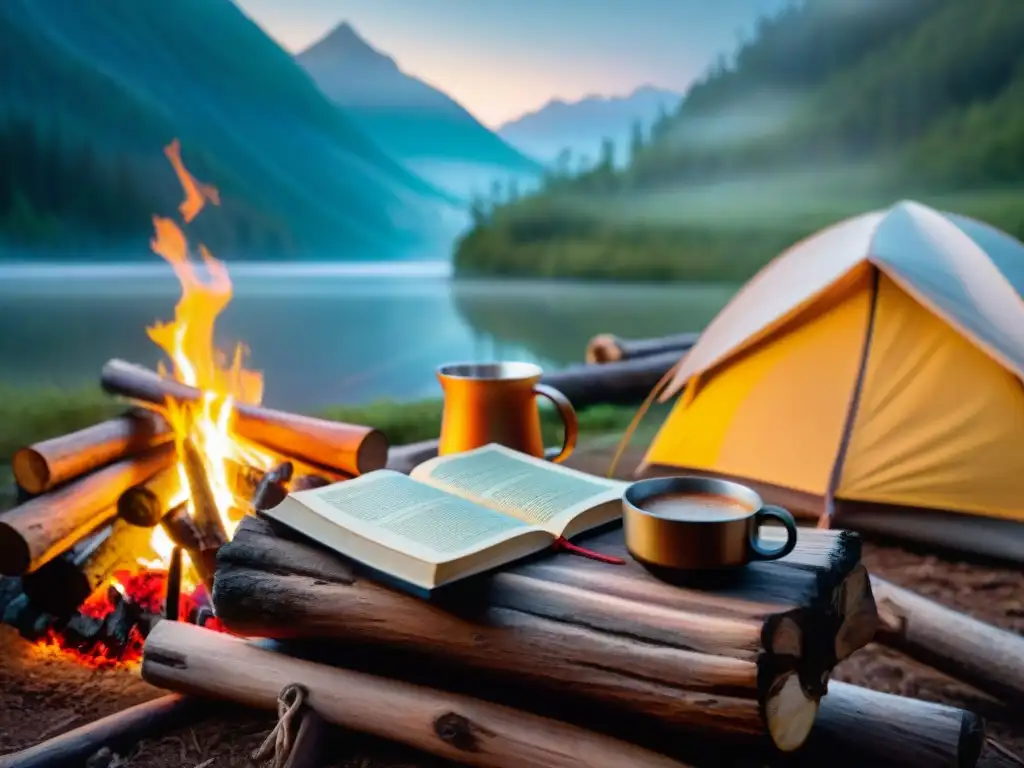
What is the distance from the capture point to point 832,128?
706 centimetres

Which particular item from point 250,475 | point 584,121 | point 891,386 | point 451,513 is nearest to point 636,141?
point 584,121

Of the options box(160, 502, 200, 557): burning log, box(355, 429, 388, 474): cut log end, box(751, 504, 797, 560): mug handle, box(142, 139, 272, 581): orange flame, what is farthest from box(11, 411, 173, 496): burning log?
box(751, 504, 797, 560): mug handle

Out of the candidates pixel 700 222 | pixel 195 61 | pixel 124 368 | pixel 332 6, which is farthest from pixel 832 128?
pixel 124 368

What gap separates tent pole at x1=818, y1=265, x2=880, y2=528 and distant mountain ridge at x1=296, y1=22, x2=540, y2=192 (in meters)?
3.91

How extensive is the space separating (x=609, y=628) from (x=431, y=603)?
32cm

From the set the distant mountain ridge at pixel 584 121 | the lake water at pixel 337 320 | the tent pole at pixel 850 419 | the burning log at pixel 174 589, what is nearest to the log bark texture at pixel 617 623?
the burning log at pixel 174 589

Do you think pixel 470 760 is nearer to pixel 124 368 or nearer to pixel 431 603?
pixel 431 603

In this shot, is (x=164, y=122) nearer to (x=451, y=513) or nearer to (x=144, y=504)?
(x=144, y=504)

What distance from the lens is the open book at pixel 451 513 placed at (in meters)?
1.36

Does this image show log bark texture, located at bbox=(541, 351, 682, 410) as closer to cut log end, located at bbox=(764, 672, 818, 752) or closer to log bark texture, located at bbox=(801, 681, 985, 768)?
log bark texture, located at bbox=(801, 681, 985, 768)

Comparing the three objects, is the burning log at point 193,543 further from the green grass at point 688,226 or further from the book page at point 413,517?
the green grass at point 688,226

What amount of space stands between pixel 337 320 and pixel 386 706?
4933mm

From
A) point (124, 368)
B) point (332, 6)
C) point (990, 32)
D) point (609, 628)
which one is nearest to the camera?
point (609, 628)

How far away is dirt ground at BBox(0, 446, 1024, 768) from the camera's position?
1634mm
